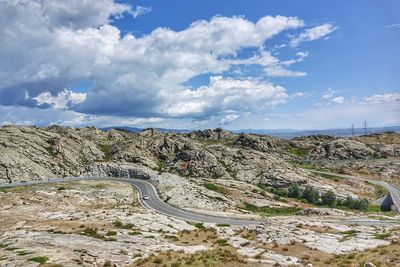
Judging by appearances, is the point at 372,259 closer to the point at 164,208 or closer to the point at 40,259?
the point at 40,259

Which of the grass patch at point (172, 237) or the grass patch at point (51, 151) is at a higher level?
the grass patch at point (51, 151)

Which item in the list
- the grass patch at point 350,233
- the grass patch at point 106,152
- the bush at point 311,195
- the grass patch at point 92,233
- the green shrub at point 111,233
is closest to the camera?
the grass patch at point 92,233

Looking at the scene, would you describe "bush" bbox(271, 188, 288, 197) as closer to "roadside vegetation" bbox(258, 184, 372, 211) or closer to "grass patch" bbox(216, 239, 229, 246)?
"roadside vegetation" bbox(258, 184, 372, 211)

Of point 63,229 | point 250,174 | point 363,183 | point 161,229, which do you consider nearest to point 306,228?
point 161,229

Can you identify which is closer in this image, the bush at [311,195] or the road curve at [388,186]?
the road curve at [388,186]

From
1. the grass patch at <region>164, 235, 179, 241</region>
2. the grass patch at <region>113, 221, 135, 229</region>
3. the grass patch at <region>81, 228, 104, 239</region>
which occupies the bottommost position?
the grass patch at <region>164, 235, 179, 241</region>

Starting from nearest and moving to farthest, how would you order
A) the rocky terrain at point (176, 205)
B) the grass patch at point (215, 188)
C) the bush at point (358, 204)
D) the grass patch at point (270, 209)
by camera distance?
the rocky terrain at point (176, 205), the grass patch at point (270, 209), the bush at point (358, 204), the grass patch at point (215, 188)

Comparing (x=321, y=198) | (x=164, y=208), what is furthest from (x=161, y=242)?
(x=321, y=198)

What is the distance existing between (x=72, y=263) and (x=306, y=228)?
3893cm

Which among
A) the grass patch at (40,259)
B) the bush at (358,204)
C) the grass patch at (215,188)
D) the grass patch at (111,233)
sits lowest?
the bush at (358,204)

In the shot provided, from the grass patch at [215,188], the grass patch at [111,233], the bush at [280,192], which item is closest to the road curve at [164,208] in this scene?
the grass patch at [215,188]

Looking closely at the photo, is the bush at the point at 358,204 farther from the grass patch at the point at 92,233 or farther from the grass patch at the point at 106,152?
the grass patch at the point at 106,152

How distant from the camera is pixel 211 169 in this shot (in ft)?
545

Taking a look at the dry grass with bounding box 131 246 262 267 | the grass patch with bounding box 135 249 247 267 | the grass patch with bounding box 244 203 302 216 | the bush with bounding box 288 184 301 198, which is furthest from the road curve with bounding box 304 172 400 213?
the dry grass with bounding box 131 246 262 267
